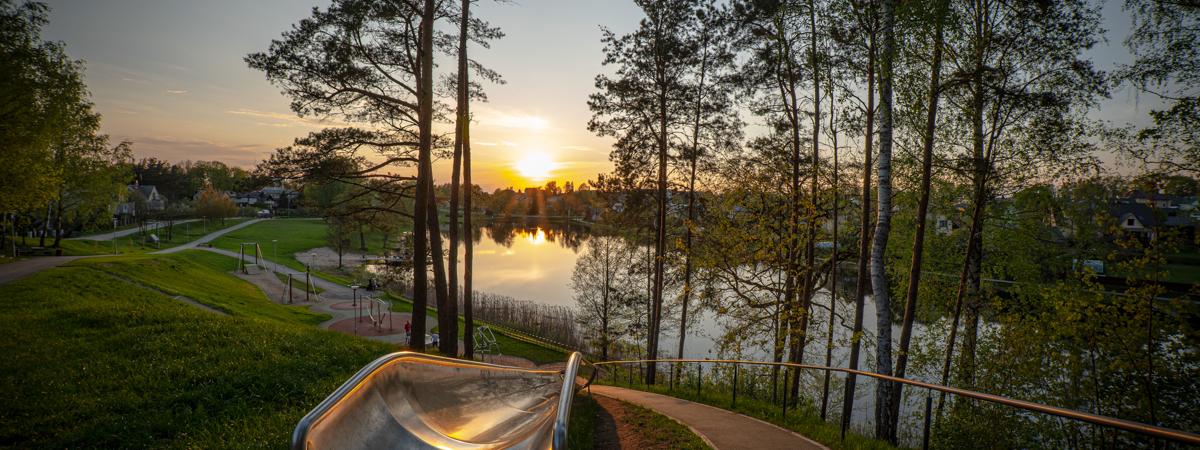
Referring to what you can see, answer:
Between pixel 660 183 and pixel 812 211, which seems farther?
pixel 660 183

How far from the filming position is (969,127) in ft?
28.5

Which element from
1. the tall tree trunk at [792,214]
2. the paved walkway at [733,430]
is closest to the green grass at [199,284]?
the paved walkway at [733,430]

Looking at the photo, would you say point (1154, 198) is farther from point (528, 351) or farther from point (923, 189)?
point (528, 351)

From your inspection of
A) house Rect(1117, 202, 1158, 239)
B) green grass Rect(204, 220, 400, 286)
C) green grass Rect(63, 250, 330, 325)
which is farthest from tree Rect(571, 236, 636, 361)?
green grass Rect(204, 220, 400, 286)

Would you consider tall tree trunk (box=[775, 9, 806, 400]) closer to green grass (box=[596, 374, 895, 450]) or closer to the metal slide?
green grass (box=[596, 374, 895, 450])

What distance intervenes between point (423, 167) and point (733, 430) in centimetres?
872

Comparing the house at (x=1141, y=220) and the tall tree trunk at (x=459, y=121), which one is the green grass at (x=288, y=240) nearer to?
the tall tree trunk at (x=459, y=121)

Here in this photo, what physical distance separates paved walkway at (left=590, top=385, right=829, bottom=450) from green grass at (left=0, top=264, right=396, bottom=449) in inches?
173

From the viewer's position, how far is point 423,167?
34.7 feet

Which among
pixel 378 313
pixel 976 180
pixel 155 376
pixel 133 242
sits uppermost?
pixel 976 180

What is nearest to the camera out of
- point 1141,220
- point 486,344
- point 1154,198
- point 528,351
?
point 1154,198

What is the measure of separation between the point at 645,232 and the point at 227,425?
13.1m

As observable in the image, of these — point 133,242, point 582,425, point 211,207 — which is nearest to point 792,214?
point 582,425

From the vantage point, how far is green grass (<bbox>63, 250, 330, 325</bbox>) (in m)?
15.1
